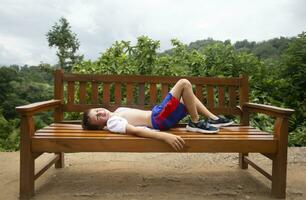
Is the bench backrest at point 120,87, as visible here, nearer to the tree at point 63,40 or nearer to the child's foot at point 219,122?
the child's foot at point 219,122

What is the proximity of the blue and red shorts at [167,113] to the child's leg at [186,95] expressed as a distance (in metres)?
0.06

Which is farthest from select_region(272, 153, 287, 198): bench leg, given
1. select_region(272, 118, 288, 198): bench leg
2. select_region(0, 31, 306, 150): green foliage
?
select_region(0, 31, 306, 150): green foliage

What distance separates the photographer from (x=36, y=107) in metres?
3.13

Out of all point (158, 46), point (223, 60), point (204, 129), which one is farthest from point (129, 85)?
point (223, 60)

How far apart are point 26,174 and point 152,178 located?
131cm

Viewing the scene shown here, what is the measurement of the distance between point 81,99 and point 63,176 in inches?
33.4

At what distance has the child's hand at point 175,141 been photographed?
2.97 meters

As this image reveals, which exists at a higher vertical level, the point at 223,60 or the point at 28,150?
the point at 223,60

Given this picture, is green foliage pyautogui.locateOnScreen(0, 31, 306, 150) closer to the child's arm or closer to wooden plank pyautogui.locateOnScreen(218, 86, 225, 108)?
wooden plank pyautogui.locateOnScreen(218, 86, 225, 108)

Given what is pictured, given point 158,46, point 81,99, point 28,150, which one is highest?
point 158,46

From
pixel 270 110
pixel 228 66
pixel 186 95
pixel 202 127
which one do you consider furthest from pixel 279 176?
pixel 228 66

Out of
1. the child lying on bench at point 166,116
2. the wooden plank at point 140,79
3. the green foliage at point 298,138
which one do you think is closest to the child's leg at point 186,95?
the child lying on bench at point 166,116

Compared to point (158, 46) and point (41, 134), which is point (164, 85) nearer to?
point (41, 134)

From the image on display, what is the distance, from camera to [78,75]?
400 cm
